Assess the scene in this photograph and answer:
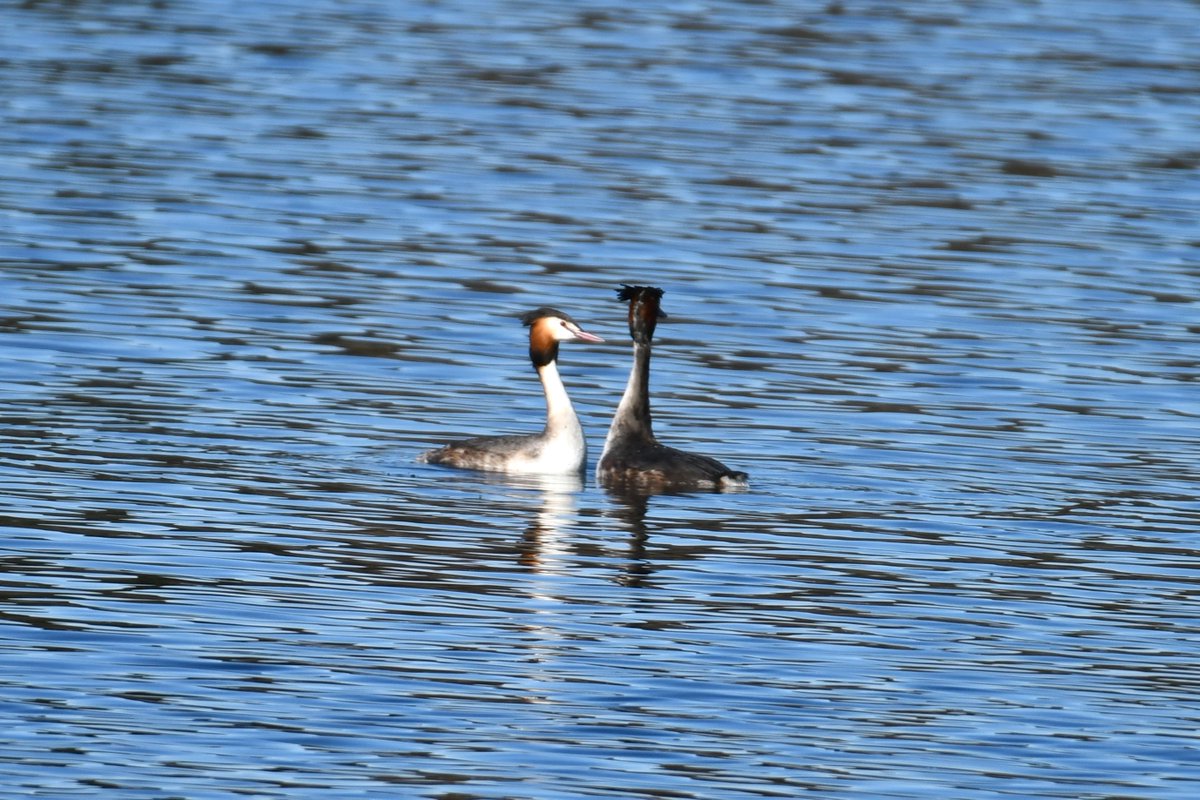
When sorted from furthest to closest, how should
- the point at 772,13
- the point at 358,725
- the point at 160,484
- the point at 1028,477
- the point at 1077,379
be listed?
1. the point at 772,13
2. the point at 1077,379
3. the point at 1028,477
4. the point at 160,484
5. the point at 358,725

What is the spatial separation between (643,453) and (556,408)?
963 mm

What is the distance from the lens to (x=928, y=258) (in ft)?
91.1

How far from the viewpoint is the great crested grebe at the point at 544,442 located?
17.8 meters

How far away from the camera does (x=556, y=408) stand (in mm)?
18500

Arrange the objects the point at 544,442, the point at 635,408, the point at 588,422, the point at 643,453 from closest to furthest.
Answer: the point at 643,453 → the point at 544,442 → the point at 635,408 → the point at 588,422

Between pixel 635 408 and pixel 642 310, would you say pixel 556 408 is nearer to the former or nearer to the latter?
pixel 635 408

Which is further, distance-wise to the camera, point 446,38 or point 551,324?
point 446,38

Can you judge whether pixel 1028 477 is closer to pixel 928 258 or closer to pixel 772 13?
pixel 928 258

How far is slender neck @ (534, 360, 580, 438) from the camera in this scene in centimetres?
1833

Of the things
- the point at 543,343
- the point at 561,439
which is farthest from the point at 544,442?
the point at 543,343

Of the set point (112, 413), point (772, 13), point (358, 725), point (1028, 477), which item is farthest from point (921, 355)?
point (772, 13)

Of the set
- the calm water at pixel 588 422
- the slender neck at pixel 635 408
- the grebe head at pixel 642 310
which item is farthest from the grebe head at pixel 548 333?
the calm water at pixel 588 422

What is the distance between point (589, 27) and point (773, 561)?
32722mm

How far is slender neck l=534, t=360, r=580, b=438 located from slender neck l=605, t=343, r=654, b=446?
1.00ft
